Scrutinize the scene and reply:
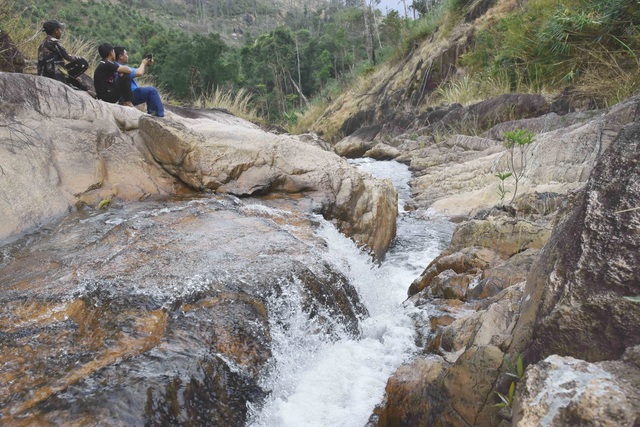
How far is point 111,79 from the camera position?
5277 millimetres

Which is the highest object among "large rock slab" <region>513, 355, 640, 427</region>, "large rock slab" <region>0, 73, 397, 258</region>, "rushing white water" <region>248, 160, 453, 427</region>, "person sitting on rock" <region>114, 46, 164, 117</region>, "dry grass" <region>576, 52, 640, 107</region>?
"dry grass" <region>576, 52, 640, 107</region>

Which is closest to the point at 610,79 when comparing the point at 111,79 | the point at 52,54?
the point at 111,79

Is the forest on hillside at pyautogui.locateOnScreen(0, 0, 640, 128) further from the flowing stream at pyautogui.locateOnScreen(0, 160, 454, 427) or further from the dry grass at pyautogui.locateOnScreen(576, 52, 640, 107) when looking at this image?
the flowing stream at pyautogui.locateOnScreen(0, 160, 454, 427)

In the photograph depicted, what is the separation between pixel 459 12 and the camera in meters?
13.9

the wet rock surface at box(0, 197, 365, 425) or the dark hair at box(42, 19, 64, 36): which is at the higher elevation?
the dark hair at box(42, 19, 64, 36)

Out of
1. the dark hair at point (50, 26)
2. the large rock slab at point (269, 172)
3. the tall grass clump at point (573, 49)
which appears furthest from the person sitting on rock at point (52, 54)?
the tall grass clump at point (573, 49)

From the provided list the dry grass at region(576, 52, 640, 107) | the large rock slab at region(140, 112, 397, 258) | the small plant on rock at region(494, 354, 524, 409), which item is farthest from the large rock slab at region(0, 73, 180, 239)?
A: the dry grass at region(576, 52, 640, 107)

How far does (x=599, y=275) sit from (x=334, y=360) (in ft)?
5.15

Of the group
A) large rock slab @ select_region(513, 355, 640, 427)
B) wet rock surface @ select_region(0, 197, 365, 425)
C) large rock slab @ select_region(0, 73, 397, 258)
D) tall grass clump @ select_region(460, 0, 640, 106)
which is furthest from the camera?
tall grass clump @ select_region(460, 0, 640, 106)

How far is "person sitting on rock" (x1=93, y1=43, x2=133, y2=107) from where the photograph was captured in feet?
16.9

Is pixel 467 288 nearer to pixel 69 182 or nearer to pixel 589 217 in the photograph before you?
pixel 589 217

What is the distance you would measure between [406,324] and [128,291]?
1665mm

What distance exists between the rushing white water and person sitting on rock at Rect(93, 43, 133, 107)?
347 cm

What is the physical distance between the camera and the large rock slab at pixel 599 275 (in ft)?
4.17
